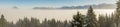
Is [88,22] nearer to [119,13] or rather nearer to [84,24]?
[84,24]

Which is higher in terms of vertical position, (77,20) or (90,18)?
(90,18)

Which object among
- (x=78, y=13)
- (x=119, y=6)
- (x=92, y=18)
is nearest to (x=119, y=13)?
(x=119, y=6)

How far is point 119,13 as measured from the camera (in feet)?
188

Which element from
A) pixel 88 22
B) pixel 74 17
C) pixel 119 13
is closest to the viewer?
pixel 74 17

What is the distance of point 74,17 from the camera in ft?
152

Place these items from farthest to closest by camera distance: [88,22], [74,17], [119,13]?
1. [119,13]
2. [88,22]
3. [74,17]

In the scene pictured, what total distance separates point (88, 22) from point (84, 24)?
1099 mm

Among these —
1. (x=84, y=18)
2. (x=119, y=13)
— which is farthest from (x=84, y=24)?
(x=119, y=13)

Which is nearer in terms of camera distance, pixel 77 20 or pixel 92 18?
pixel 77 20

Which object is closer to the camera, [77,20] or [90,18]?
[77,20]

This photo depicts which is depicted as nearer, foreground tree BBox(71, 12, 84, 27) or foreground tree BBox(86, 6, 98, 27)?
foreground tree BBox(71, 12, 84, 27)

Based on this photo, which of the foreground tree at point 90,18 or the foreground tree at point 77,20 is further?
the foreground tree at point 90,18

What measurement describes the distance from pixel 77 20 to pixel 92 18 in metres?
3.93

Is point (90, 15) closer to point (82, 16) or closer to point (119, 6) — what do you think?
point (82, 16)
